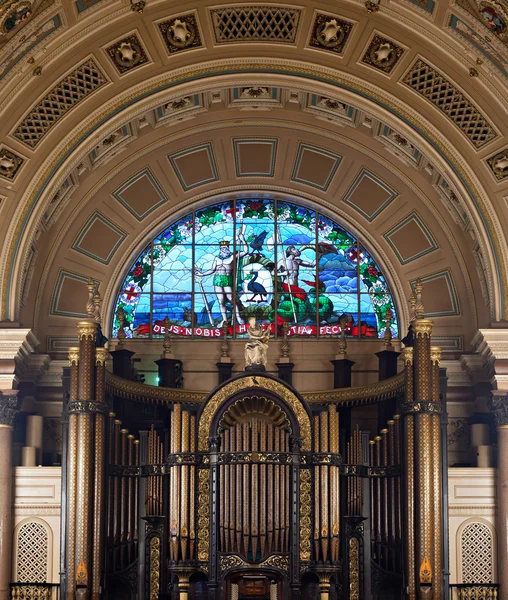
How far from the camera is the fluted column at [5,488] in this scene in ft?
74.0

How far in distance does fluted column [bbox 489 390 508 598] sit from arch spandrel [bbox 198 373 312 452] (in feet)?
10.8

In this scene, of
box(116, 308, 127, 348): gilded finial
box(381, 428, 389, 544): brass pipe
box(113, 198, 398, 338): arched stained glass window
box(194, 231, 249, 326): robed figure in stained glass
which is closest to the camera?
box(381, 428, 389, 544): brass pipe

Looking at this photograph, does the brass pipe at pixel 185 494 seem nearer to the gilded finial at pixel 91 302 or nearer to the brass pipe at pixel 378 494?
the gilded finial at pixel 91 302

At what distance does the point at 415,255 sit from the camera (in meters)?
26.5

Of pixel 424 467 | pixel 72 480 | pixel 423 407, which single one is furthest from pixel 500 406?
pixel 72 480

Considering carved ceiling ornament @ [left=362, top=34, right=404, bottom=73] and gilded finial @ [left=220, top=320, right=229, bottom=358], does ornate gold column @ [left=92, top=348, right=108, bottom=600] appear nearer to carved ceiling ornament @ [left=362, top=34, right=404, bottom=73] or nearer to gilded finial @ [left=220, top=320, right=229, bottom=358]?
gilded finial @ [left=220, top=320, right=229, bottom=358]

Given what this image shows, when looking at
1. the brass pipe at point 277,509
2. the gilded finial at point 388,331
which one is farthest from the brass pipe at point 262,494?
the gilded finial at point 388,331

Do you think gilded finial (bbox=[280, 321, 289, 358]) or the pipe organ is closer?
the pipe organ

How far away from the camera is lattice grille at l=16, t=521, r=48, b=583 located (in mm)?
22750

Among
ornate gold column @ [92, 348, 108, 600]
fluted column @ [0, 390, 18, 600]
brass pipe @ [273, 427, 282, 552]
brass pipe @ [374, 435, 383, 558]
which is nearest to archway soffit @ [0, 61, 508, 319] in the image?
fluted column @ [0, 390, 18, 600]

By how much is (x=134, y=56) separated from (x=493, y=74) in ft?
20.6

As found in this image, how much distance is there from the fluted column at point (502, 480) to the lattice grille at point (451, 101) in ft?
15.1

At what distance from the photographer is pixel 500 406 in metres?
23.5

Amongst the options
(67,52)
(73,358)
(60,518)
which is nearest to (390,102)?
(67,52)
